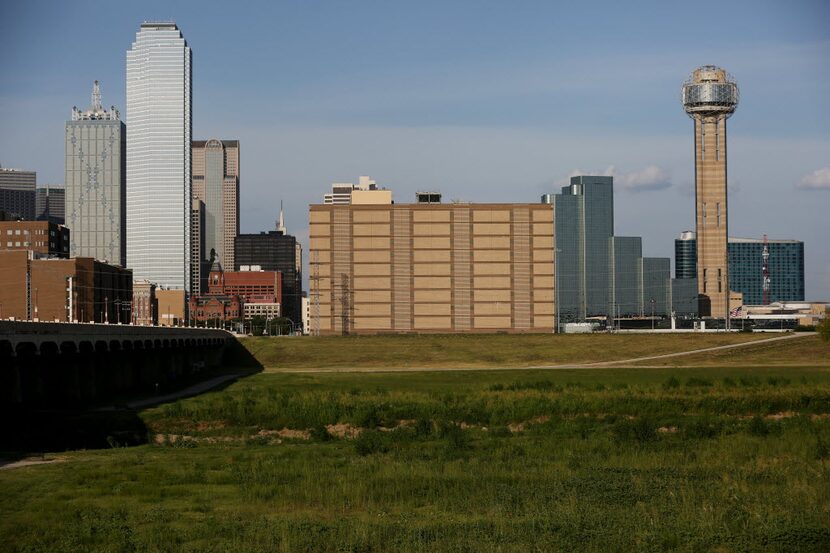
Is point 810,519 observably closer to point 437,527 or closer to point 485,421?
point 437,527

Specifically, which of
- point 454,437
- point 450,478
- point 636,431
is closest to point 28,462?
point 450,478

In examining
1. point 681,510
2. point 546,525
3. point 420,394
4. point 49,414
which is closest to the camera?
point 546,525

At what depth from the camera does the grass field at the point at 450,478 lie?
123 feet

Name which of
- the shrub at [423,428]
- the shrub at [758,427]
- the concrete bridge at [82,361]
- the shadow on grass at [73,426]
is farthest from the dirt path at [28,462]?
the shrub at [758,427]

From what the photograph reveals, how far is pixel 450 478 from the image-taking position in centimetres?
4775

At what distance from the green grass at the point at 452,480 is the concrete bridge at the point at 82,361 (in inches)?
386

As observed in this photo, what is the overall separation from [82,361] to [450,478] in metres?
54.6

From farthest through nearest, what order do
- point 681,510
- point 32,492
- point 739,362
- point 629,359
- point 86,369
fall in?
point 629,359 < point 739,362 < point 86,369 < point 32,492 < point 681,510

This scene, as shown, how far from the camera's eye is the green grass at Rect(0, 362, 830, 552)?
37.4 m

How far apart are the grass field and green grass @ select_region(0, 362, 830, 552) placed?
13 cm

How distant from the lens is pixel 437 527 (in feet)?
127

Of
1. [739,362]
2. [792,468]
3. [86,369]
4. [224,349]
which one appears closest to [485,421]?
[792,468]

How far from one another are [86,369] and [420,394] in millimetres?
30112

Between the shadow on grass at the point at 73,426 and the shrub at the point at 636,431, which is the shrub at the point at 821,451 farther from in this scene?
the shadow on grass at the point at 73,426
